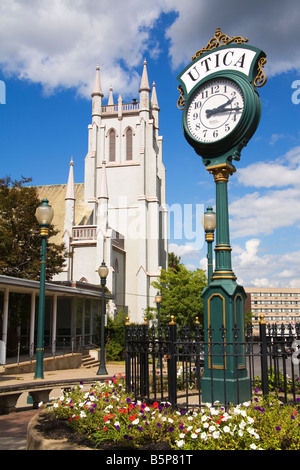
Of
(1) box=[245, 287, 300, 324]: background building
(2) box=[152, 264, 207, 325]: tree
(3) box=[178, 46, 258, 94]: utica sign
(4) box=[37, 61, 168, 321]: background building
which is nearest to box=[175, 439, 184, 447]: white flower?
(3) box=[178, 46, 258, 94]: utica sign

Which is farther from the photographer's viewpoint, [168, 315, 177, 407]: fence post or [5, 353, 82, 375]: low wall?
[5, 353, 82, 375]: low wall

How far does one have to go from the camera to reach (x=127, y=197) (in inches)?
1911

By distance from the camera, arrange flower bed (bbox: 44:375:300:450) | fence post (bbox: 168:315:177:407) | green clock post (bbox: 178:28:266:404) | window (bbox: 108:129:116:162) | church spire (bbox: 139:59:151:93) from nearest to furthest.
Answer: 1. flower bed (bbox: 44:375:300:450)
2. fence post (bbox: 168:315:177:407)
3. green clock post (bbox: 178:28:266:404)
4. church spire (bbox: 139:59:151:93)
5. window (bbox: 108:129:116:162)

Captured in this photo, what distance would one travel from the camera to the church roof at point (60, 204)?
152 ft

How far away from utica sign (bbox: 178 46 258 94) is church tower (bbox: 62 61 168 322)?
31.7m

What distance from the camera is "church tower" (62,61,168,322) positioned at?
4309cm

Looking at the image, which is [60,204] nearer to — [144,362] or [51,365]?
[51,365]

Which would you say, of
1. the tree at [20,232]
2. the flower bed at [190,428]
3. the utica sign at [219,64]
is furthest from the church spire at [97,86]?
the flower bed at [190,428]

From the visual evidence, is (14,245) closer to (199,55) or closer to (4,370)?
(4,370)

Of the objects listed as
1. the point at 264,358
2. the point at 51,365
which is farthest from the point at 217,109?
the point at 51,365

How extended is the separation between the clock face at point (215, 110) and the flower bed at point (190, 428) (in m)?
4.72

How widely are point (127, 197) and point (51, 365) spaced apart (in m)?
30.3

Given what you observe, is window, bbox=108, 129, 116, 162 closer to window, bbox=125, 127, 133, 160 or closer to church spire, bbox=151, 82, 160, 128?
window, bbox=125, 127, 133, 160
